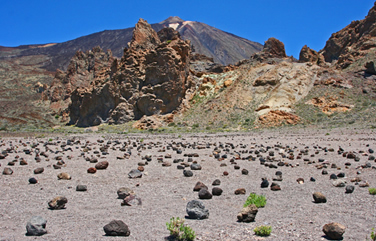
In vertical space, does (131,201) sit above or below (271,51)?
below

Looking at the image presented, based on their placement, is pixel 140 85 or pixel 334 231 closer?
pixel 334 231

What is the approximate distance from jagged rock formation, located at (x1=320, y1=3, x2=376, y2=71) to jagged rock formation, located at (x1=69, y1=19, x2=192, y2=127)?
61.0 feet

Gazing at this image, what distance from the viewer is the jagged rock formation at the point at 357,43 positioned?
110 feet

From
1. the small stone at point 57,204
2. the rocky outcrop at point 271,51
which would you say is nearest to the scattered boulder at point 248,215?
the small stone at point 57,204

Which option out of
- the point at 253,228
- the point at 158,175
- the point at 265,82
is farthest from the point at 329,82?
the point at 253,228

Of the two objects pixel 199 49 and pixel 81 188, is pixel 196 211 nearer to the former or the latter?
pixel 81 188

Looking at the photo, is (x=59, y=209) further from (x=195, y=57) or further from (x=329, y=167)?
(x=195, y=57)

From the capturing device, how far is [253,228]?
11.5 feet

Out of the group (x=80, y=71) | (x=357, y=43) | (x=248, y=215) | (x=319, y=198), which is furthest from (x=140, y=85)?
(x=248, y=215)

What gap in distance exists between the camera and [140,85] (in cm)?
3356

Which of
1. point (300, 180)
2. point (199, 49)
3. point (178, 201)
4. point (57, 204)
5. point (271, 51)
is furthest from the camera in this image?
point (199, 49)

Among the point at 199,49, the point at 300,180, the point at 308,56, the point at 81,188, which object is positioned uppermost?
the point at 199,49

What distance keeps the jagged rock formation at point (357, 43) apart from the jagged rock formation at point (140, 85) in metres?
18.6

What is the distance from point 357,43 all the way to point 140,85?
26.8 m
